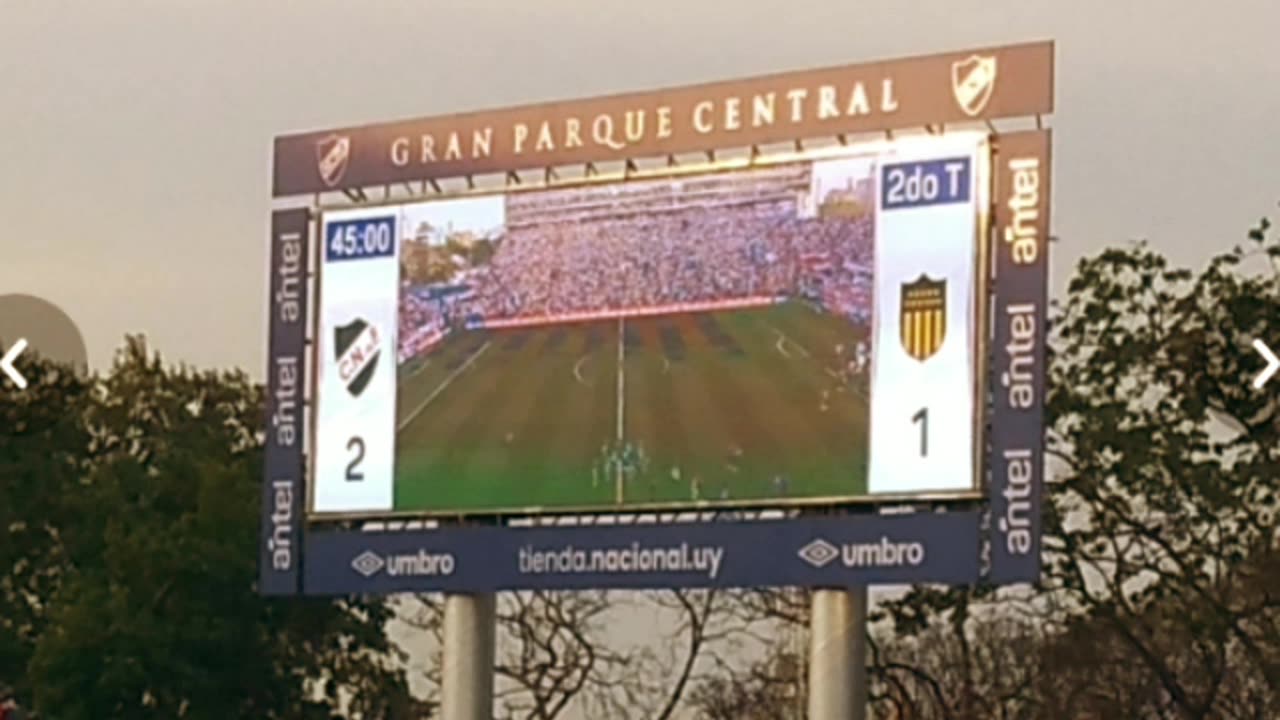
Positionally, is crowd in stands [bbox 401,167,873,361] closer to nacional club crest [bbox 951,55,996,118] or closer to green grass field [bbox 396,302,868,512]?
green grass field [bbox 396,302,868,512]

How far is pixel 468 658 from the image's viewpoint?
80.1ft

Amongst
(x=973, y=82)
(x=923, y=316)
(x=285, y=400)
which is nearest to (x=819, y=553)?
(x=923, y=316)

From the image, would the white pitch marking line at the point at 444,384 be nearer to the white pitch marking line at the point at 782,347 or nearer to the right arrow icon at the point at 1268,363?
the white pitch marking line at the point at 782,347

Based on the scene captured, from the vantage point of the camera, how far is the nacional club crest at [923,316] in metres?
21.3

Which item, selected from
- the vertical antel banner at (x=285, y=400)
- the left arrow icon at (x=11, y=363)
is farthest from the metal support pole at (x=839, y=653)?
the left arrow icon at (x=11, y=363)

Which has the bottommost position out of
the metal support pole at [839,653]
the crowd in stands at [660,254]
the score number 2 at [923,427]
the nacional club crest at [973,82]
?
the metal support pole at [839,653]

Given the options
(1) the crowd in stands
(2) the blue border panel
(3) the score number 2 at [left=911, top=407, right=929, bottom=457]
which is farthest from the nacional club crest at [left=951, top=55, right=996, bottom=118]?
(2) the blue border panel

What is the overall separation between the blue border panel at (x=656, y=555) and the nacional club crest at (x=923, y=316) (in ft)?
3.63

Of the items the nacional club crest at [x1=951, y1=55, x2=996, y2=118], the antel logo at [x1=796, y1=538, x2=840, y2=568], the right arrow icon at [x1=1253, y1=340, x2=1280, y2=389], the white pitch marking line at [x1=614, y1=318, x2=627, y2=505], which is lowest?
the antel logo at [x1=796, y1=538, x2=840, y2=568]

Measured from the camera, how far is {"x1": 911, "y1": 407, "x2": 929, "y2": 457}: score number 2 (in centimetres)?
2130

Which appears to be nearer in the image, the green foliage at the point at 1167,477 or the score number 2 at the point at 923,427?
the score number 2 at the point at 923,427

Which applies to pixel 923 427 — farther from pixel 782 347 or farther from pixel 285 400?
pixel 285 400

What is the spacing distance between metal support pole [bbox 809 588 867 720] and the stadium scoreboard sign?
27 cm

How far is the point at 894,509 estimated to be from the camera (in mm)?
21484
